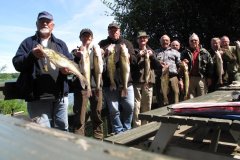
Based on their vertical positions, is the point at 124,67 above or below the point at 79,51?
below

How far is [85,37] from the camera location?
607cm

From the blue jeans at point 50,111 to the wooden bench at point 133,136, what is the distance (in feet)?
2.88

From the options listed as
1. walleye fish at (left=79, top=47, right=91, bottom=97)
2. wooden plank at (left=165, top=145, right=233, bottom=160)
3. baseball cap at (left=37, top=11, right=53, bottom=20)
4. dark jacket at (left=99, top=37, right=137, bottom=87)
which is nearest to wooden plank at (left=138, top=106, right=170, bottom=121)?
wooden plank at (left=165, top=145, right=233, bottom=160)

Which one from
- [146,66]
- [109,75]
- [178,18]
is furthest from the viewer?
[178,18]

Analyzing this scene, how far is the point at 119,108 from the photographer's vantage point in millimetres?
6602

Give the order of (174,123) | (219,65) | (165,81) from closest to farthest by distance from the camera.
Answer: (174,123) → (165,81) → (219,65)

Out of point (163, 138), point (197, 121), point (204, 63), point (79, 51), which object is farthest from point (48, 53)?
point (204, 63)

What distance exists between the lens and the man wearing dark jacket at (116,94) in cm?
622

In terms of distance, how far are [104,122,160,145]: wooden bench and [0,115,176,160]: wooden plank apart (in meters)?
2.32

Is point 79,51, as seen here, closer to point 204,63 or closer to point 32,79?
point 32,79

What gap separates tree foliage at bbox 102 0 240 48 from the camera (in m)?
17.0

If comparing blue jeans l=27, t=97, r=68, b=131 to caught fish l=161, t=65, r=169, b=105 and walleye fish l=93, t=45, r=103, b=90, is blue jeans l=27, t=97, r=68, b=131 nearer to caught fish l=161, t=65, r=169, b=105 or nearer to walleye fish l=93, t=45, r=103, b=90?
walleye fish l=93, t=45, r=103, b=90

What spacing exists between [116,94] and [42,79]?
A: 1863 mm

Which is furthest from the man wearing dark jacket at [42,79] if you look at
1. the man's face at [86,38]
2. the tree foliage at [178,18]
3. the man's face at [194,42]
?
the tree foliage at [178,18]
